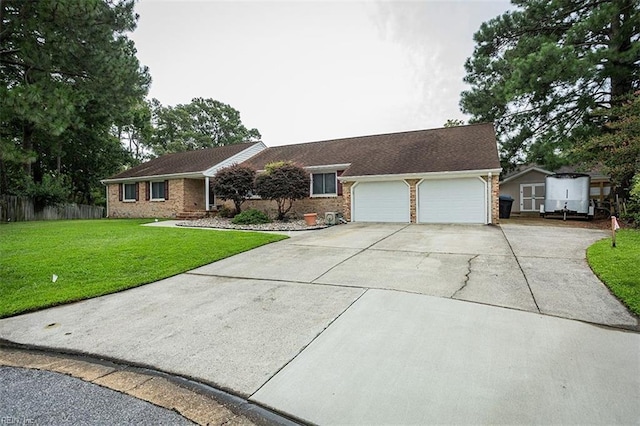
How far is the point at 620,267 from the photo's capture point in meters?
5.36

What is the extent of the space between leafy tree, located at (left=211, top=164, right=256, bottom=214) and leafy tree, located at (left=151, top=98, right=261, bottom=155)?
2332 centimetres

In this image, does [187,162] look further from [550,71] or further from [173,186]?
[550,71]

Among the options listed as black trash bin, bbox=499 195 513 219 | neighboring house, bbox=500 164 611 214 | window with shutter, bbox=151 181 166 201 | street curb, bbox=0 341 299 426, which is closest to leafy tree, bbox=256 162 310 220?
window with shutter, bbox=151 181 166 201

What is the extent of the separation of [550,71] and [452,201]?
5.87 meters

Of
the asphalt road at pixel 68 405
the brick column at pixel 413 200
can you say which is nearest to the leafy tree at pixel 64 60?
the asphalt road at pixel 68 405

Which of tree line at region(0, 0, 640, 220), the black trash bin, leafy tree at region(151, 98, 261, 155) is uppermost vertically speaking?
leafy tree at region(151, 98, 261, 155)

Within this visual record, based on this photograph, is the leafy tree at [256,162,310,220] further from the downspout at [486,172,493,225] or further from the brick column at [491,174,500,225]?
the brick column at [491,174,500,225]

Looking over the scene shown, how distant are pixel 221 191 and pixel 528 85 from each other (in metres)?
13.6

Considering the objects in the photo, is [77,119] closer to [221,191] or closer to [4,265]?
[221,191]

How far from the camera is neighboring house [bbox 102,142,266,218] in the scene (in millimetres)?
18250

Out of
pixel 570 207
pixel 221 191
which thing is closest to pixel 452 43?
pixel 570 207

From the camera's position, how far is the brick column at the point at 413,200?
44.7 ft

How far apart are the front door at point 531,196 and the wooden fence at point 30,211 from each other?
29110 mm

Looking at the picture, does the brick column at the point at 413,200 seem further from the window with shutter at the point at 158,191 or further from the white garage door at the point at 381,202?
the window with shutter at the point at 158,191
